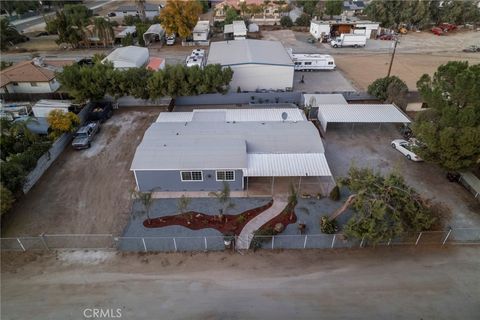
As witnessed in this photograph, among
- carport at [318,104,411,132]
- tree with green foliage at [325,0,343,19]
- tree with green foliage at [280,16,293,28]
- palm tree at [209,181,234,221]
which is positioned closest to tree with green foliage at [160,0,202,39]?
tree with green foliage at [280,16,293,28]

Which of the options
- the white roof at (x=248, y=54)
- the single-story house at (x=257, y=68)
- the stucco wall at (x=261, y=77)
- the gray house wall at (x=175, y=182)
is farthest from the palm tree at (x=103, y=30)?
the gray house wall at (x=175, y=182)

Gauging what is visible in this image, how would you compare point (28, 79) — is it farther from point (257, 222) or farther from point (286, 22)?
point (286, 22)

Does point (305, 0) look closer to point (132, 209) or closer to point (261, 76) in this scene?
point (261, 76)

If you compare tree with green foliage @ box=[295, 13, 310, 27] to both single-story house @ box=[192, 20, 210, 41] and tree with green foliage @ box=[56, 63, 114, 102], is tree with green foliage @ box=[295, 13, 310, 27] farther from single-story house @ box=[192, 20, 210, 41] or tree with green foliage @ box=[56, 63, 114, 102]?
tree with green foliage @ box=[56, 63, 114, 102]

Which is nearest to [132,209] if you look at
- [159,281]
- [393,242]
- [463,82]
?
[159,281]

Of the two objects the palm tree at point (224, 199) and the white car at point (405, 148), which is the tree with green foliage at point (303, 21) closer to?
the white car at point (405, 148)
